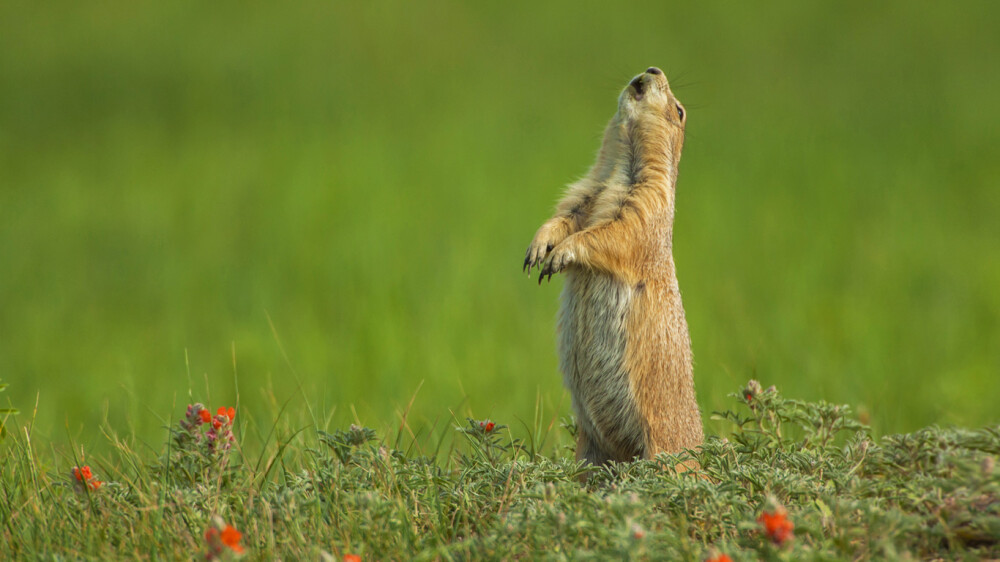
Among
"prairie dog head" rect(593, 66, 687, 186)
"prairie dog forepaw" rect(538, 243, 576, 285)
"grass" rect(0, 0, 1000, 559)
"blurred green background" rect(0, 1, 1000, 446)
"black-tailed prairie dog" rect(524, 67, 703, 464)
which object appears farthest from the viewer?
"blurred green background" rect(0, 1, 1000, 446)

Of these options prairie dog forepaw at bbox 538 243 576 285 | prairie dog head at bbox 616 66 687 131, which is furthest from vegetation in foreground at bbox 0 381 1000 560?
prairie dog head at bbox 616 66 687 131

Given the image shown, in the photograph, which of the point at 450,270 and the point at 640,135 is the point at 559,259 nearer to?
the point at 640,135

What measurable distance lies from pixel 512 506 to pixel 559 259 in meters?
1.23

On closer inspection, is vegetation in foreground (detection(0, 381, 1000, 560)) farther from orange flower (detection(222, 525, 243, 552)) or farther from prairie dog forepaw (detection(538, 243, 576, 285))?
prairie dog forepaw (detection(538, 243, 576, 285))

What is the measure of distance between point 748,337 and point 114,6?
14535 mm

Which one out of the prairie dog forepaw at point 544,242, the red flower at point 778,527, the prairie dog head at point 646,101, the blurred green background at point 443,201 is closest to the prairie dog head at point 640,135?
the prairie dog head at point 646,101

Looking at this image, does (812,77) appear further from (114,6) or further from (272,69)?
(114,6)

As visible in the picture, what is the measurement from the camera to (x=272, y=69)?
15945 mm

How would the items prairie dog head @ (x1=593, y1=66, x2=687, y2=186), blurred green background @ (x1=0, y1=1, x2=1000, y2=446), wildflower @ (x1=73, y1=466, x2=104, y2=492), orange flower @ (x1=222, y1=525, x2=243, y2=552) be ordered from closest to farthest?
1. orange flower @ (x1=222, y1=525, x2=243, y2=552)
2. wildflower @ (x1=73, y1=466, x2=104, y2=492)
3. prairie dog head @ (x1=593, y1=66, x2=687, y2=186)
4. blurred green background @ (x1=0, y1=1, x2=1000, y2=446)

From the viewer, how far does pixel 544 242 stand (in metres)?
4.19

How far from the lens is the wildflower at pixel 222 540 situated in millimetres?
2422

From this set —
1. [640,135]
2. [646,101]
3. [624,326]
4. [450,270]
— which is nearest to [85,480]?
[624,326]

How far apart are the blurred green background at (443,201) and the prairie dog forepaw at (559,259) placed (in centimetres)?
112

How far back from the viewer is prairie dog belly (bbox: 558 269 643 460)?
409 centimetres
